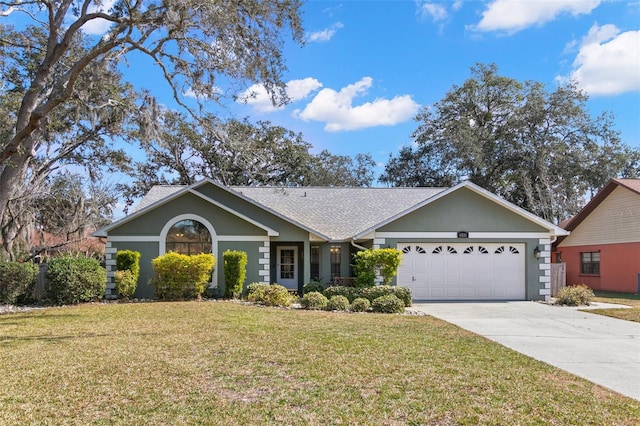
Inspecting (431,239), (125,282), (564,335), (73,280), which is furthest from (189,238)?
(564,335)

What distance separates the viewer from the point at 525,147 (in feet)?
114

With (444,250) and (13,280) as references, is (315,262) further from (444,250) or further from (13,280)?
Result: (13,280)

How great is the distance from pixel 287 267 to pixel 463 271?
7.52 metres

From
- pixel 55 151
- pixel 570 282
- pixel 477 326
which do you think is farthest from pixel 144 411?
pixel 570 282

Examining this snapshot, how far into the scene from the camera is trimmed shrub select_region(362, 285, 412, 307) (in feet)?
49.8

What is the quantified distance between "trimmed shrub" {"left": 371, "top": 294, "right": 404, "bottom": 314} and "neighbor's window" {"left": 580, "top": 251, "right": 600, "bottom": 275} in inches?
640

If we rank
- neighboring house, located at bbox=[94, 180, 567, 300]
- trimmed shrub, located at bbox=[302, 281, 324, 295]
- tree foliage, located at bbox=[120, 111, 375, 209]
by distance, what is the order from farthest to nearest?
tree foliage, located at bbox=[120, 111, 375, 209]
trimmed shrub, located at bbox=[302, 281, 324, 295]
neighboring house, located at bbox=[94, 180, 567, 300]

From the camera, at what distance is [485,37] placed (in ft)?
50.1

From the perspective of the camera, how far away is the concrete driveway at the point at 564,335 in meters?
7.01

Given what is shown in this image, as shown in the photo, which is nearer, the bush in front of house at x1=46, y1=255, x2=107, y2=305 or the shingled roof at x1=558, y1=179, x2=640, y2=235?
the bush in front of house at x1=46, y1=255, x2=107, y2=305

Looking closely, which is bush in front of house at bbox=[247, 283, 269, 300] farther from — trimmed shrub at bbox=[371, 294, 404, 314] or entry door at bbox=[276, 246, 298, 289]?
trimmed shrub at bbox=[371, 294, 404, 314]

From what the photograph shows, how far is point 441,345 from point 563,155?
3040 centimetres

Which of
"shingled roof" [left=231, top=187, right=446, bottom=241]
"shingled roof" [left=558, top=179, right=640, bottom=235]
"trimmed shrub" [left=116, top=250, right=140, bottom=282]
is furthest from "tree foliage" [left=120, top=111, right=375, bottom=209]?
"shingled roof" [left=558, top=179, right=640, bottom=235]

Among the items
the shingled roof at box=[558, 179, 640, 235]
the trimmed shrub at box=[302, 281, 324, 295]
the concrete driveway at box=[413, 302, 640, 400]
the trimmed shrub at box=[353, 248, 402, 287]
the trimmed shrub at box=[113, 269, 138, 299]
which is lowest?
the concrete driveway at box=[413, 302, 640, 400]
